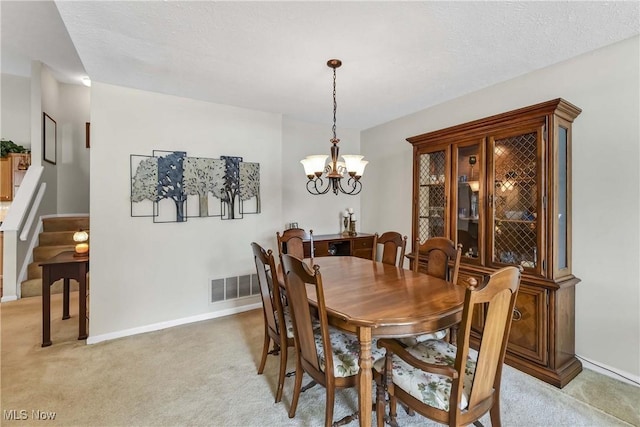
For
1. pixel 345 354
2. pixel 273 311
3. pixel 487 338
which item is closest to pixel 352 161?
pixel 273 311

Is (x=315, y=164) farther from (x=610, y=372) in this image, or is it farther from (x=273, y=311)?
(x=610, y=372)

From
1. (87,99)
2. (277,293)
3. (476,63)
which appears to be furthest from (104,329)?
(87,99)

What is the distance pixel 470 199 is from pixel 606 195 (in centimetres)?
94

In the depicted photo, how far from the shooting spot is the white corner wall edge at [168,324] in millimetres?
2929

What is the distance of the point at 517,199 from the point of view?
8.27 feet

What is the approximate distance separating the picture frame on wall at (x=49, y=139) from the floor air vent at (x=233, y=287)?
357 centimetres

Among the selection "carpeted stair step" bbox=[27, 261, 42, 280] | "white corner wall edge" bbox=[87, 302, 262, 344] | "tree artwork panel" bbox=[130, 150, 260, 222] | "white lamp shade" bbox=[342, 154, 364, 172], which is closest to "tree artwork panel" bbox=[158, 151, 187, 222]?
"tree artwork panel" bbox=[130, 150, 260, 222]

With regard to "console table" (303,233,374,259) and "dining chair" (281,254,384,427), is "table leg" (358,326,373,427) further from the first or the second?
"console table" (303,233,374,259)

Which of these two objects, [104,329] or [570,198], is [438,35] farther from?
[104,329]

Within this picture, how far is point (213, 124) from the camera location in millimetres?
3486

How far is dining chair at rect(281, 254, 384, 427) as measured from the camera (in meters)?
1.52

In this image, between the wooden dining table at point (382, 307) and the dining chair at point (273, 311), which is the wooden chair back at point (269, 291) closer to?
the dining chair at point (273, 311)

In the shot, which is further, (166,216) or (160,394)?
(166,216)

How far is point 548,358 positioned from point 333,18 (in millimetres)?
2844
